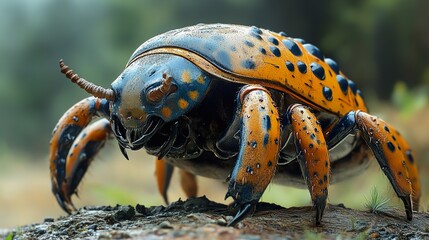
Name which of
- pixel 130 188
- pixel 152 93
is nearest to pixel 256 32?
pixel 152 93

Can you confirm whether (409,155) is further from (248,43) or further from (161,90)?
(161,90)

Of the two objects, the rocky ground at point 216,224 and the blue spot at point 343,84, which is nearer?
the rocky ground at point 216,224

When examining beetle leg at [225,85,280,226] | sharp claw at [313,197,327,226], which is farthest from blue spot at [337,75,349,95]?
beetle leg at [225,85,280,226]

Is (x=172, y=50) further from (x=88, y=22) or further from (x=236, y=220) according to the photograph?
(x=88, y=22)

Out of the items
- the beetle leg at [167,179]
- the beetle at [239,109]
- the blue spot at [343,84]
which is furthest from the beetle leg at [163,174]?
the blue spot at [343,84]

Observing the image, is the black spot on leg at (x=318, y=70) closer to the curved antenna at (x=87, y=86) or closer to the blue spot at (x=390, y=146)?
the blue spot at (x=390, y=146)
